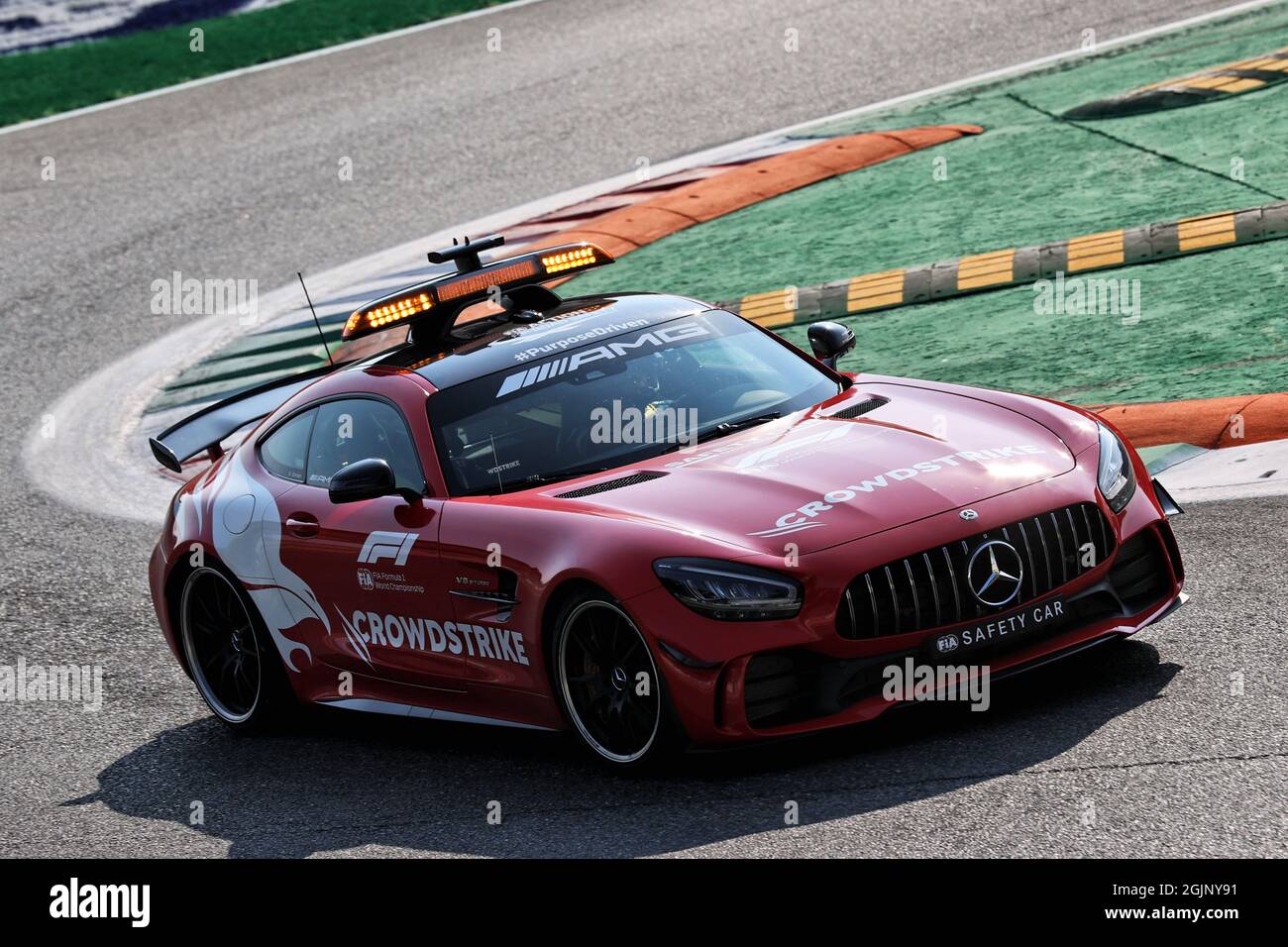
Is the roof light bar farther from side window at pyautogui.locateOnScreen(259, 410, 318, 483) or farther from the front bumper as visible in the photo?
the front bumper

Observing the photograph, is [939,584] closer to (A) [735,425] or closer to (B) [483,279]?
(A) [735,425]

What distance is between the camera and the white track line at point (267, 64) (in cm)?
1967

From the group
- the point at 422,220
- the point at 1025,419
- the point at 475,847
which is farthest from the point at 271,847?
the point at 422,220

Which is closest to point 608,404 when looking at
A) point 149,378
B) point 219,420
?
point 219,420

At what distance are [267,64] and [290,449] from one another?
45.9ft

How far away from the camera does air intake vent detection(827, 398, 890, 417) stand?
6.55 m

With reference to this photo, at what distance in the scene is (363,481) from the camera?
21.0 feet

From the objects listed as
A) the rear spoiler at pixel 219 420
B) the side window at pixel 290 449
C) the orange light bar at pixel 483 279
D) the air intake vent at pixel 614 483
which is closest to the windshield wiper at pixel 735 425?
the air intake vent at pixel 614 483

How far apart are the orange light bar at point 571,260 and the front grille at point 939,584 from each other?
2.53 m

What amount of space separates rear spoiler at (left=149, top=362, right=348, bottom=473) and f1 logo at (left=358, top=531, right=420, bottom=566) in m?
1.31

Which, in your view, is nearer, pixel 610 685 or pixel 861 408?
pixel 610 685

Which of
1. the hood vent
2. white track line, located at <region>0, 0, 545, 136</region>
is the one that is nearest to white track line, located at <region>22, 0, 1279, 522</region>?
the hood vent
